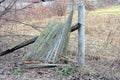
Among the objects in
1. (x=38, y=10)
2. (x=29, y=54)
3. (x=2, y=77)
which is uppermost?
(x=38, y=10)

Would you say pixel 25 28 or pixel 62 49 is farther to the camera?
pixel 25 28

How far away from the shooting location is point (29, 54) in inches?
246

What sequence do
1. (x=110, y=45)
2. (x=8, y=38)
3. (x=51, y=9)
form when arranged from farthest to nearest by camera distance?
(x=51, y=9), (x=8, y=38), (x=110, y=45)

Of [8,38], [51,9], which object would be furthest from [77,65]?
[51,9]

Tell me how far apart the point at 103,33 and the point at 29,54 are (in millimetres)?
4676

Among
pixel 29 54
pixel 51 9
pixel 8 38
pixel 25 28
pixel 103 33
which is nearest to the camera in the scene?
pixel 29 54

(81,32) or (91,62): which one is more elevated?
(81,32)

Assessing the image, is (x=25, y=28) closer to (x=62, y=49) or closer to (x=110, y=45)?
(x=110, y=45)

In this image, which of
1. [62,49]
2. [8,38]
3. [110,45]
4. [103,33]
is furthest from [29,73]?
[103,33]

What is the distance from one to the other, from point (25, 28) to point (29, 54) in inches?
207

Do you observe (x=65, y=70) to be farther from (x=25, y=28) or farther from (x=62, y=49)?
(x=25, y=28)

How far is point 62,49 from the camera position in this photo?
6.12 meters

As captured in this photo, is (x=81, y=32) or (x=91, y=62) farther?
(x=91, y=62)

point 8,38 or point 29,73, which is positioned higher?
point 8,38
